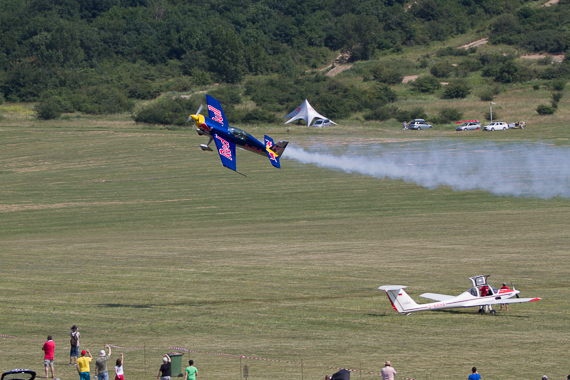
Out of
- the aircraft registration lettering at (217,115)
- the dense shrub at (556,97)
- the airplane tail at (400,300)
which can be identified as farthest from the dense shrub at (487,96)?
the airplane tail at (400,300)

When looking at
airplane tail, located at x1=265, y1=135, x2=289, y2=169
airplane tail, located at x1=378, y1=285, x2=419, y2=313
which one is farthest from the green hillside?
airplane tail, located at x1=378, y1=285, x2=419, y2=313

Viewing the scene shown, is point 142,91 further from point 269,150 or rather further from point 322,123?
point 269,150

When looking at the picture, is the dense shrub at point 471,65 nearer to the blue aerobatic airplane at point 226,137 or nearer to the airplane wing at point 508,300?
the blue aerobatic airplane at point 226,137

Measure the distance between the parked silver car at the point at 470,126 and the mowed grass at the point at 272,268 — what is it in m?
26.3

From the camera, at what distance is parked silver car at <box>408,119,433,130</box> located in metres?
95.8

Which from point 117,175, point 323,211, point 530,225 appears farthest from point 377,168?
point 117,175

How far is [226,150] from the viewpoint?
119 ft

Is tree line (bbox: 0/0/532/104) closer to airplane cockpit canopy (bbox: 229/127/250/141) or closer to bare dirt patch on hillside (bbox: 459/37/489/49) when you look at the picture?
bare dirt patch on hillside (bbox: 459/37/489/49)

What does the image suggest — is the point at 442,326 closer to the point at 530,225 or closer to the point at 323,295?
the point at 323,295

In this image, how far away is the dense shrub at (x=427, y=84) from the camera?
12275 centimetres

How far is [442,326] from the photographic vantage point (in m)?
28.0

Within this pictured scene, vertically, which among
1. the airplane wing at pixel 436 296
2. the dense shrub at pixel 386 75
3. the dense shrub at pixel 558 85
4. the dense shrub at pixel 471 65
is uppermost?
the dense shrub at pixel 471 65

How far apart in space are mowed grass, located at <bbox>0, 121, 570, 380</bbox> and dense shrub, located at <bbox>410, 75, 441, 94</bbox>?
53.6m

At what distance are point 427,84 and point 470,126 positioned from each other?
108ft
